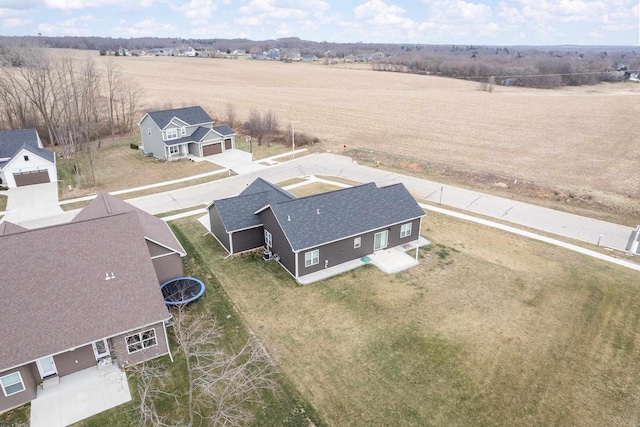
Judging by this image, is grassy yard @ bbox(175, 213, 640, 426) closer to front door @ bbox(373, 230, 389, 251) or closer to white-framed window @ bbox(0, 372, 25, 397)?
front door @ bbox(373, 230, 389, 251)

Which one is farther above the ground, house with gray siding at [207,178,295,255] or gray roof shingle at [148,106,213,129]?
gray roof shingle at [148,106,213,129]

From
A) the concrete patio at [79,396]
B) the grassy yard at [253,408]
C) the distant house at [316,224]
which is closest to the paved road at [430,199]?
the distant house at [316,224]

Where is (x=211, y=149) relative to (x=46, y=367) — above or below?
above

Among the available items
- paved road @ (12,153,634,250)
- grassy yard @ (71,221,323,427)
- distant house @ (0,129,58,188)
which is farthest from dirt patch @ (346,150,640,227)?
distant house @ (0,129,58,188)

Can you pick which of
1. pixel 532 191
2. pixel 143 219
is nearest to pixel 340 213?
pixel 143 219

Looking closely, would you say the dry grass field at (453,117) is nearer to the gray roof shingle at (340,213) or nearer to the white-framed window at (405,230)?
the white-framed window at (405,230)

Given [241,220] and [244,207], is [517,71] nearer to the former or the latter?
[244,207]
